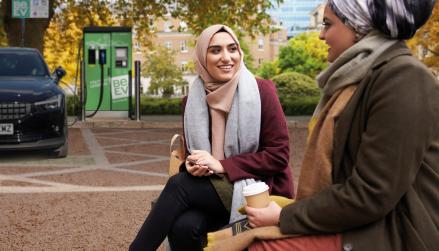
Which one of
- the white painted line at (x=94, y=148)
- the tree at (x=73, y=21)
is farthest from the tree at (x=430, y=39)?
the white painted line at (x=94, y=148)

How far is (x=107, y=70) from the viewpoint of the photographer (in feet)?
57.1

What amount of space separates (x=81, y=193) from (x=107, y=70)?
10.6 meters

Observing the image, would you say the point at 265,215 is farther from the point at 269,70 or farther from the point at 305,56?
the point at 269,70

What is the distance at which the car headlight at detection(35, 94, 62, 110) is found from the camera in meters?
9.38

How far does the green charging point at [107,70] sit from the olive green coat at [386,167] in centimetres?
1565

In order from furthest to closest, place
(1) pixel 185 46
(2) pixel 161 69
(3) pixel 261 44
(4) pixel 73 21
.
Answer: (3) pixel 261 44 < (1) pixel 185 46 < (2) pixel 161 69 < (4) pixel 73 21

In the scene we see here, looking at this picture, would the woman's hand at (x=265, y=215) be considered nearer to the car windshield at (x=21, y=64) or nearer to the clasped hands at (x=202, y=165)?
the clasped hands at (x=202, y=165)

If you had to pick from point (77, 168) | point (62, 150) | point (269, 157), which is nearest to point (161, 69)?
point (62, 150)

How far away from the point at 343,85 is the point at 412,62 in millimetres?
206

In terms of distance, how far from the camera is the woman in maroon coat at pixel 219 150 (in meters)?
2.99

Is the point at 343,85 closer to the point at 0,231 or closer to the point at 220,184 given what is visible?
the point at 220,184

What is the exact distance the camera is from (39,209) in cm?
623

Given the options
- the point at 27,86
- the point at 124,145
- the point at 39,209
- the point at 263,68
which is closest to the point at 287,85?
the point at 124,145

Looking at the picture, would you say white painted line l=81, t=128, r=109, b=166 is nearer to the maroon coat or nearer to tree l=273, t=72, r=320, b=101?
the maroon coat
